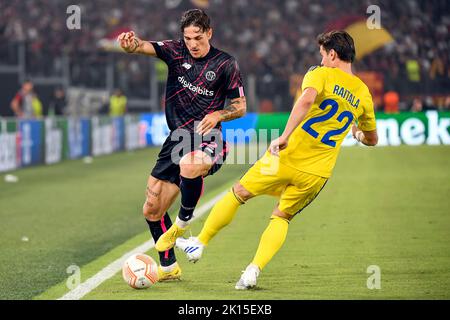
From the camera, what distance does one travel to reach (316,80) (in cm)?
753

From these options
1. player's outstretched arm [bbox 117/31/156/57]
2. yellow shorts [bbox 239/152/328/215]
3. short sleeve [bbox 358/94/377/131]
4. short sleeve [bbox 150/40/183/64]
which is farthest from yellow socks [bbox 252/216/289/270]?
player's outstretched arm [bbox 117/31/156/57]

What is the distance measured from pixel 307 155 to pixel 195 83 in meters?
1.17

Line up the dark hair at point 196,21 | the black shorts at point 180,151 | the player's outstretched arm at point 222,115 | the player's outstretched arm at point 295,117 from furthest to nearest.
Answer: the black shorts at point 180,151 → the dark hair at point 196,21 → the player's outstretched arm at point 222,115 → the player's outstretched arm at point 295,117

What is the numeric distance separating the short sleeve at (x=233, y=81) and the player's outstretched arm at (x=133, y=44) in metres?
0.65

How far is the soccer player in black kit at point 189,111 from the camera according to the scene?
26.7 ft

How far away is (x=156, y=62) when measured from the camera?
37656 millimetres

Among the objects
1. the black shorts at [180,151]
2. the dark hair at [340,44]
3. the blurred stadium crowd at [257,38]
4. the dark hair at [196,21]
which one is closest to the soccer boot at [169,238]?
the black shorts at [180,151]

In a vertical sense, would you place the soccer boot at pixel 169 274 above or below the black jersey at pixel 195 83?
below

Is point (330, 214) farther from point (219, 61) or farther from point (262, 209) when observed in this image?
point (219, 61)

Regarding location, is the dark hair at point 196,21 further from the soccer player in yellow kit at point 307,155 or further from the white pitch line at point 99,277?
the white pitch line at point 99,277

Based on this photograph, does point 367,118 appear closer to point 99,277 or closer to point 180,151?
point 180,151

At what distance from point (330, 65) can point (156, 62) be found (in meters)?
30.3

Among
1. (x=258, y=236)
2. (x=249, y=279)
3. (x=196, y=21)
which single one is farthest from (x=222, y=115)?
(x=258, y=236)
